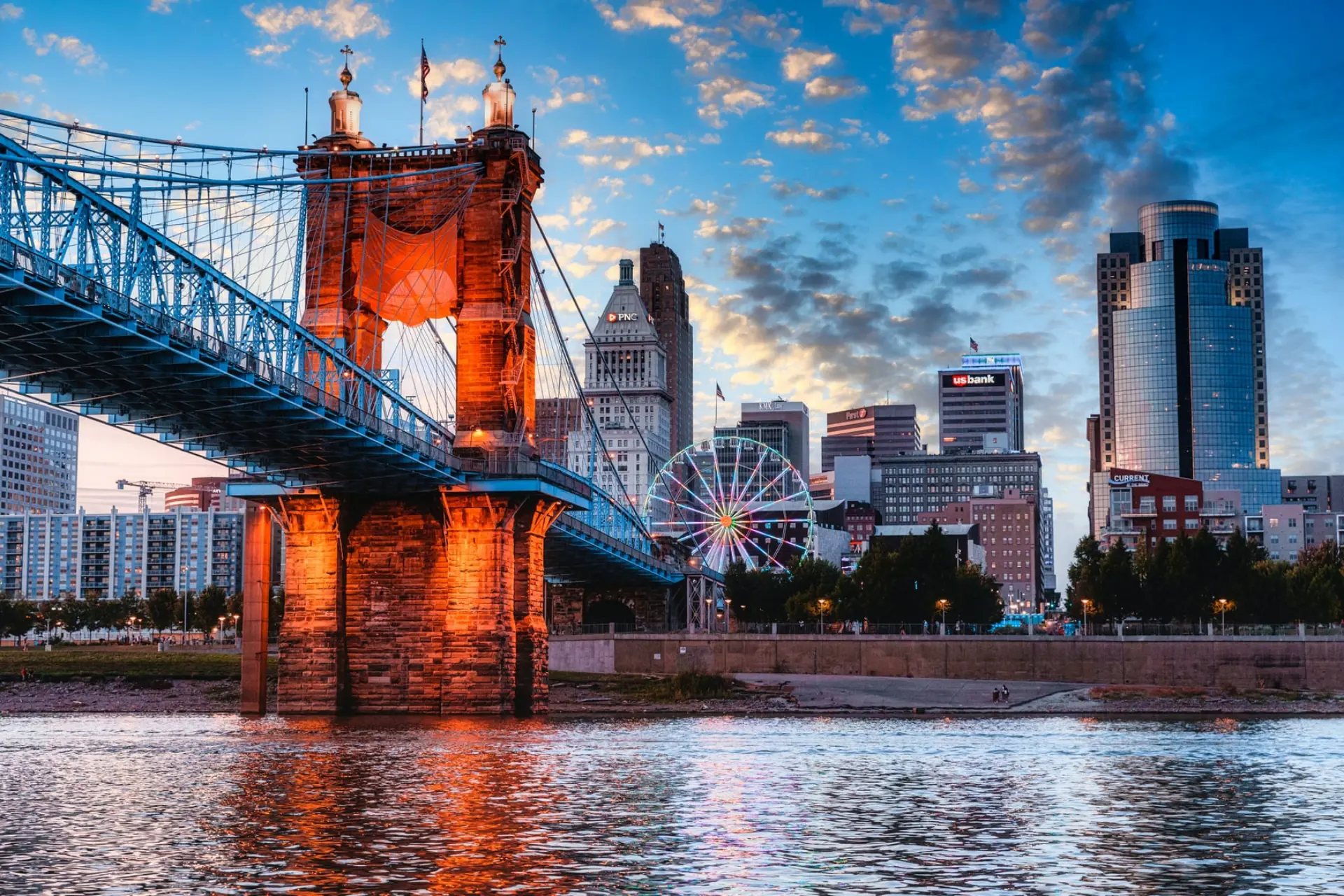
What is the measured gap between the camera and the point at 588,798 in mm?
39000

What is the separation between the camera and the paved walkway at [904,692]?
88750 mm

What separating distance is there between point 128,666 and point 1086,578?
70879 millimetres

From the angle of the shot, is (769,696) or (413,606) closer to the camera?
(413,606)

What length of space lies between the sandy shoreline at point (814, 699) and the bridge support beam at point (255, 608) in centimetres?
826

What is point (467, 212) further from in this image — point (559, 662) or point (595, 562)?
point (559, 662)

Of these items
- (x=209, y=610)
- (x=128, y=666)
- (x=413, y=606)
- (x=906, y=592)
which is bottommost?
(x=128, y=666)

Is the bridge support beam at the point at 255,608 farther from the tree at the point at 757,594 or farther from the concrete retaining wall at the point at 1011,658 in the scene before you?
the tree at the point at 757,594

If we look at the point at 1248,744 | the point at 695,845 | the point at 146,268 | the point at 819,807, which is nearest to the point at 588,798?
the point at 819,807

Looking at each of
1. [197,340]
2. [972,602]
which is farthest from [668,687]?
[197,340]

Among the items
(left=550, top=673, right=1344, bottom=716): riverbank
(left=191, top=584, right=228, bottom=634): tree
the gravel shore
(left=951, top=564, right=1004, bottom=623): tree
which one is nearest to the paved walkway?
(left=550, top=673, right=1344, bottom=716): riverbank

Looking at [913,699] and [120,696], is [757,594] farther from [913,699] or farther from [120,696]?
[120,696]

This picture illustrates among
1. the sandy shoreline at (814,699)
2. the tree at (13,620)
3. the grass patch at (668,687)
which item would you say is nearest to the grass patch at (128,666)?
the sandy shoreline at (814,699)

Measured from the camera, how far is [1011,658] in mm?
101688

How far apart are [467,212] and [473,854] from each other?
54.7 meters
